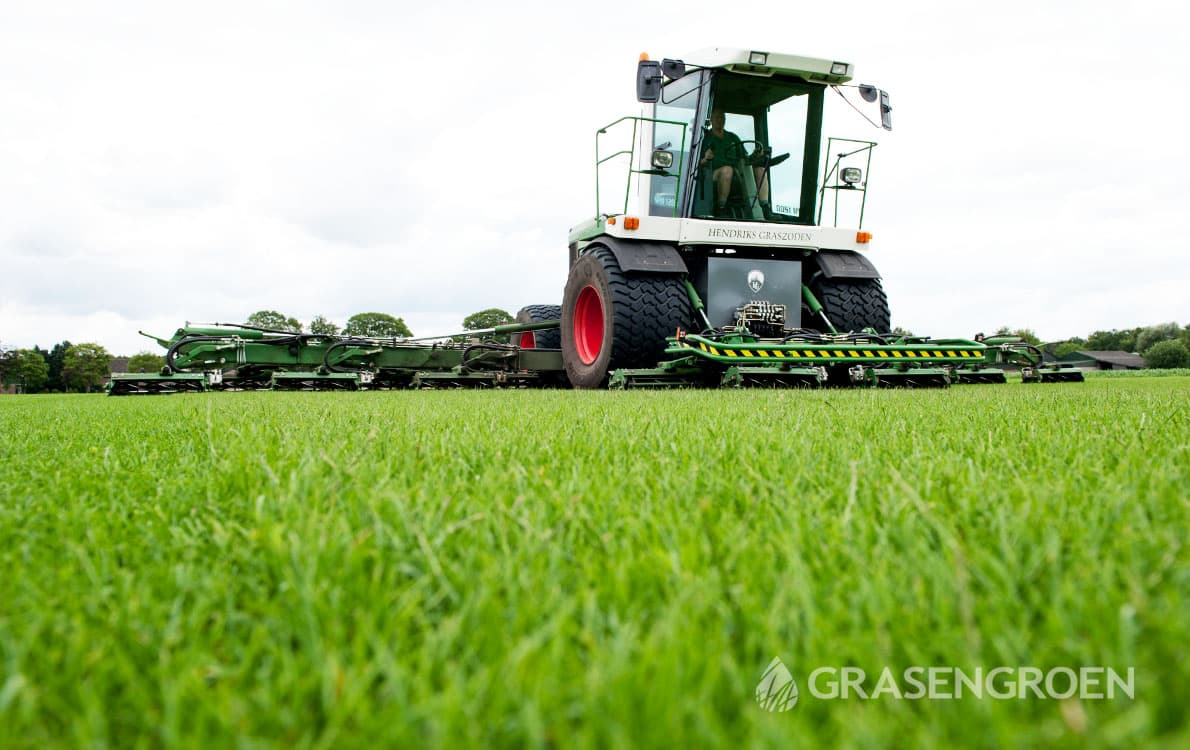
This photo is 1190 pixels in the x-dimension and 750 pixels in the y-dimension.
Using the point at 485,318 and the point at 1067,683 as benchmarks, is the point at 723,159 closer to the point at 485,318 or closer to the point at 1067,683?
the point at 1067,683

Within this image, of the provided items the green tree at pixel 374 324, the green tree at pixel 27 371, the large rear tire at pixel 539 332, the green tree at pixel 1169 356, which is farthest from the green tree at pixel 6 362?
the green tree at pixel 1169 356

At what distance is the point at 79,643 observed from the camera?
712mm

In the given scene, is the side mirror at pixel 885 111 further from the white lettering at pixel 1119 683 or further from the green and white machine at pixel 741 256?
the white lettering at pixel 1119 683

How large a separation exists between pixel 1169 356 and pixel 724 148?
6778 centimetres

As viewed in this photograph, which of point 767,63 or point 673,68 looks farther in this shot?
point 767,63

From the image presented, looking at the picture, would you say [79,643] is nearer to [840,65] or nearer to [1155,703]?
[1155,703]

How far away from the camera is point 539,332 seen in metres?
11.2

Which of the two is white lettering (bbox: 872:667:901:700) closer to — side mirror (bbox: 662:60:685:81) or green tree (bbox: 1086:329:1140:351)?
side mirror (bbox: 662:60:685:81)

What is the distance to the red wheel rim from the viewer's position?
338 inches

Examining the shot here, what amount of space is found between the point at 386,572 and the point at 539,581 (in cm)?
22

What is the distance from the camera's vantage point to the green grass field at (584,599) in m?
0.56

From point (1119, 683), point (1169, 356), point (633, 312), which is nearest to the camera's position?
point (1119, 683)

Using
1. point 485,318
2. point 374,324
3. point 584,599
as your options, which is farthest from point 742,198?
point 374,324

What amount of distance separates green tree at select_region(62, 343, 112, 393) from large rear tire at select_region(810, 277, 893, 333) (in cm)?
7639
